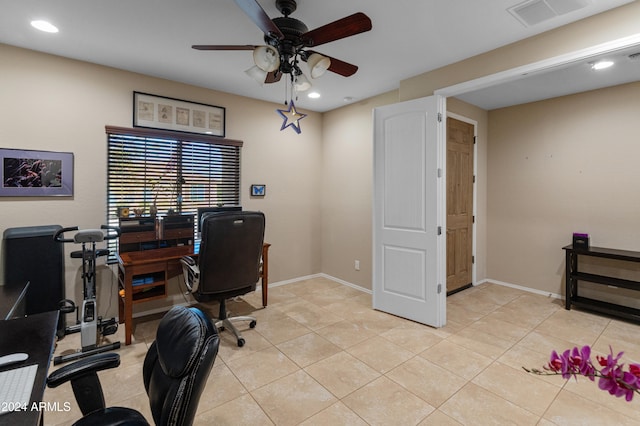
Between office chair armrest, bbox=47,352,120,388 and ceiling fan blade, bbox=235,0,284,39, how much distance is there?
1760 millimetres

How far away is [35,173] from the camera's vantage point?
9.33 ft

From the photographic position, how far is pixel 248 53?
2.88 meters

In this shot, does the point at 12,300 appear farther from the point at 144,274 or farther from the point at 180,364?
the point at 180,364

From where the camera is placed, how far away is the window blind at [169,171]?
328 cm

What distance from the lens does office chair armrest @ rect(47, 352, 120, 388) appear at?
3.94 ft

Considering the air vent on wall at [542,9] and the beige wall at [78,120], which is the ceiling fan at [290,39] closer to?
the air vent on wall at [542,9]

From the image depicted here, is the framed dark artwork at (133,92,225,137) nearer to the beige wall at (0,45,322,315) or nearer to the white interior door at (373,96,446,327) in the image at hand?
the beige wall at (0,45,322,315)

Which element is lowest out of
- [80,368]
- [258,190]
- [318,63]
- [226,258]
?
[80,368]

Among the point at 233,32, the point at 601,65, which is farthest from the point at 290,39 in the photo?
the point at 601,65

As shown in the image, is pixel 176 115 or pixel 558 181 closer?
pixel 176 115

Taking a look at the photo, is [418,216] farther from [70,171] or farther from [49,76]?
[49,76]

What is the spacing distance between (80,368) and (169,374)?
478mm

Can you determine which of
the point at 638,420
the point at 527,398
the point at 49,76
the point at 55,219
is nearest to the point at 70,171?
the point at 55,219

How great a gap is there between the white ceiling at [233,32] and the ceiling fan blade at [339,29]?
0.30m
